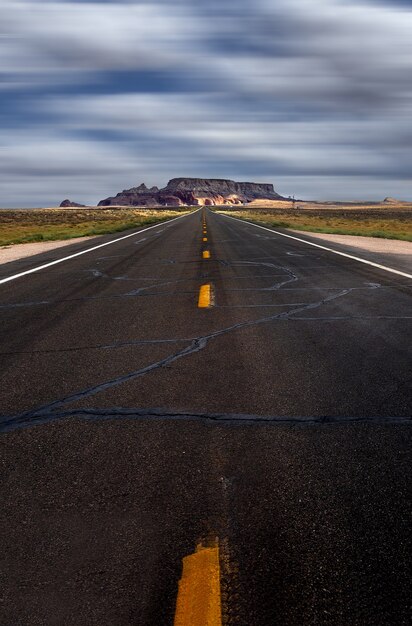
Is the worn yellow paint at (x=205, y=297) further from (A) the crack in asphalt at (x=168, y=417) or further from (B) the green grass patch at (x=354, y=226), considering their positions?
(B) the green grass patch at (x=354, y=226)

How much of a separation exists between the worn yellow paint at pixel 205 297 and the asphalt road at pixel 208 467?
1.16 meters

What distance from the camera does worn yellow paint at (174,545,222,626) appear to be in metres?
1.94

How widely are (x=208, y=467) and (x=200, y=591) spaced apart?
962 mm

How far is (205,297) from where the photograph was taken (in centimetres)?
859

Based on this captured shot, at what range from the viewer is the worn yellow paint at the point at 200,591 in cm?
194

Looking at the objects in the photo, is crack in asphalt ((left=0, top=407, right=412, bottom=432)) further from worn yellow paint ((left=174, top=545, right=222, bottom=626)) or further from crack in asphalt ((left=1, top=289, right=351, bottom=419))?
worn yellow paint ((left=174, top=545, right=222, bottom=626))

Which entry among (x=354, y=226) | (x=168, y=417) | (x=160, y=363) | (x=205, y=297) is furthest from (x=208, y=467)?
(x=354, y=226)

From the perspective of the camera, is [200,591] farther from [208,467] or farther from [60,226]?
[60,226]

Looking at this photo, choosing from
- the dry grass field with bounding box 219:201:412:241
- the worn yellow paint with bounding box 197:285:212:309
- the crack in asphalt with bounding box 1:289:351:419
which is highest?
the crack in asphalt with bounding box 1:289:351:419

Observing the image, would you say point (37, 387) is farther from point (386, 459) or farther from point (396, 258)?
point (396, 258)

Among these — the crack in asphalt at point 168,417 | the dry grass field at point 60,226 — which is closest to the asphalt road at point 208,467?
the crack in asphalt at point 168,417

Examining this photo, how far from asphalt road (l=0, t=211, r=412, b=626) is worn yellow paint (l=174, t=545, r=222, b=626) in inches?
1.5

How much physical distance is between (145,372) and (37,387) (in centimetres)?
94

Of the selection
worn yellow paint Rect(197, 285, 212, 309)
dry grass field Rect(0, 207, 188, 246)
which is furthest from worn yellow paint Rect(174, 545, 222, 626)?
dry grass field Rect(0, 207, 188, 246)
